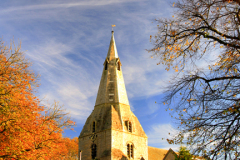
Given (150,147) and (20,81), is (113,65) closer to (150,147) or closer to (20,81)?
(150,147)

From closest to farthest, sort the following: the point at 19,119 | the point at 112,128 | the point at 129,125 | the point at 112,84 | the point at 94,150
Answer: the point at 19,119
the point at 112,128
the point at 94,150
the point at 129,125
the point at 112,84

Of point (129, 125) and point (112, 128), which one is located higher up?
point (129, 125)

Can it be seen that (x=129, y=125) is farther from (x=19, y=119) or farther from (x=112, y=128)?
(x=19, y=119)

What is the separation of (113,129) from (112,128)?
0.58 feet

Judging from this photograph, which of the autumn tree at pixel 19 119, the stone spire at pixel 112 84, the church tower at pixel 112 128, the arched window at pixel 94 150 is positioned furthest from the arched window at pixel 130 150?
the autumn tree at pixel 19 119

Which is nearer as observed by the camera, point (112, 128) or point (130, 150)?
Answer: point (112, 128)

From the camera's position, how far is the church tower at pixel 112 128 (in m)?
27.7

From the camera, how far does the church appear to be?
90.8 ft

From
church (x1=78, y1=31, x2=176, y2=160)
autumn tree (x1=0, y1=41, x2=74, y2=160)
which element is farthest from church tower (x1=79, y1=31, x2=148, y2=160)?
autumn tree (x1=0, y1=41, x2=74, y2=160)

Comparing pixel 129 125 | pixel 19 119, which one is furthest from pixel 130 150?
pixel 19 119

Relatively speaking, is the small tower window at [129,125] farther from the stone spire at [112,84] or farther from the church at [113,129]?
the stone spire at [112,84]

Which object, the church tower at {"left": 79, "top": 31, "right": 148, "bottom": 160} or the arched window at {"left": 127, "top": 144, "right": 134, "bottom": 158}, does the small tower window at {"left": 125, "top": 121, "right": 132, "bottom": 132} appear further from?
the arched window at {"left": 127, "top": 144, "right": 134, "bottom": 158}

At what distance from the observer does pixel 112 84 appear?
3247 centimetres

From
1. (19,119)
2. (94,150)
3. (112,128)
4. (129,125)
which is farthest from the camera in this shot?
(129,125)
